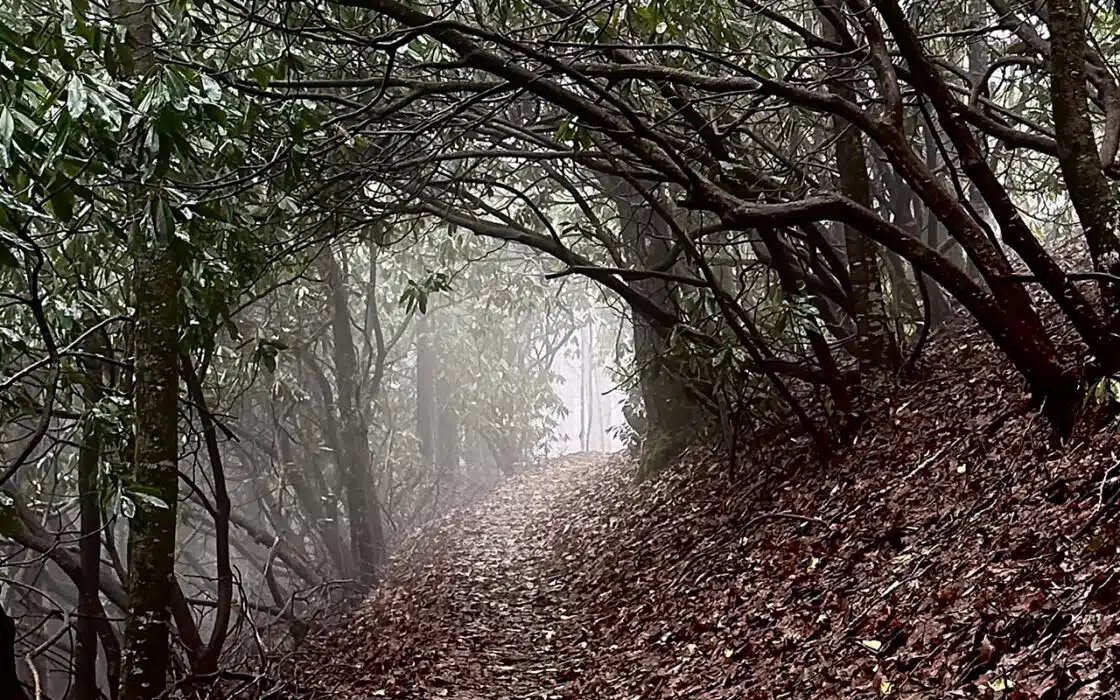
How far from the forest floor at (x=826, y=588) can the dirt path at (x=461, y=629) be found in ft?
0.12

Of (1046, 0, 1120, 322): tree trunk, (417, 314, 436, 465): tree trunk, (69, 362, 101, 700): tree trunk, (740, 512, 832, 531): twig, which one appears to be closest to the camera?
(1046, 0, 1120, 322): tree trunk

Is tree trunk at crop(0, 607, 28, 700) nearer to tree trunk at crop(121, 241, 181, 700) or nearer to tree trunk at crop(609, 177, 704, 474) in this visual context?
tree trunk at crop(121, 241, 181, 700)

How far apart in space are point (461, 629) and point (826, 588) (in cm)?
432

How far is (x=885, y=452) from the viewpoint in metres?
7.36

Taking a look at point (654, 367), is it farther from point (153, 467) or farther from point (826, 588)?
point (153, 467)

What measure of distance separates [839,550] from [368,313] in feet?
37.4

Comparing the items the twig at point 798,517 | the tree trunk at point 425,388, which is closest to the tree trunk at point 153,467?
the twig at point 798,517

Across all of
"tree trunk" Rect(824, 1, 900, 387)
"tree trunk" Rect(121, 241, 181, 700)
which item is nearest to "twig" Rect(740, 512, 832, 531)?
"tree trunk" Rect(824, 1, 900, 387)

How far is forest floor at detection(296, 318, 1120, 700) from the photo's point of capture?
13.5ft

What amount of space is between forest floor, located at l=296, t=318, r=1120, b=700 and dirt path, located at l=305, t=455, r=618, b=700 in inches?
1.5

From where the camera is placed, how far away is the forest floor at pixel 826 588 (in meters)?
4.11

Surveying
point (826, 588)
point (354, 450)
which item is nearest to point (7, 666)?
point (826, 588)

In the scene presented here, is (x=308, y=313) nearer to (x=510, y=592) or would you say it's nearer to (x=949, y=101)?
(x=510, y=592)

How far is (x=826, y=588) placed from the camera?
592cm
